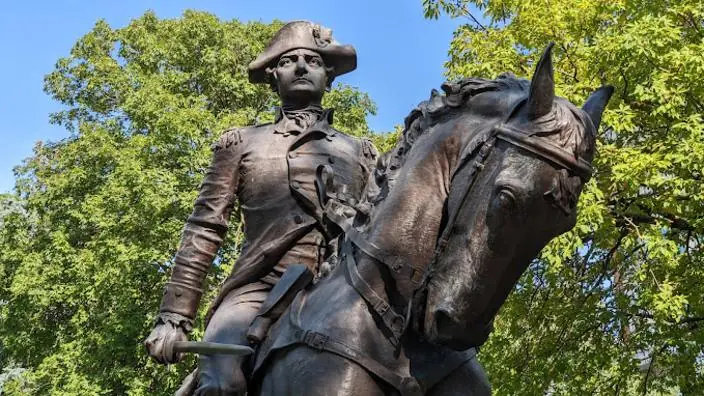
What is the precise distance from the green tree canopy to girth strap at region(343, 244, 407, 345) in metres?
15.9

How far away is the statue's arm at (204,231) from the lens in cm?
492

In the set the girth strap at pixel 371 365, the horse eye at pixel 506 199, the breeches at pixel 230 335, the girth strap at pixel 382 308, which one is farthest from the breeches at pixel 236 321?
the horse eye at pixel 506 199

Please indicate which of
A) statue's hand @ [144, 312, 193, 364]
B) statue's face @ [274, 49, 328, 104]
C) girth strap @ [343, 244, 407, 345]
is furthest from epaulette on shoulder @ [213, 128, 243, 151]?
girth strap @ [343, 244, 407, 345]

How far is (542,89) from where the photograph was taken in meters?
3.35

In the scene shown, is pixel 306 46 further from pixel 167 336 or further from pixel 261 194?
pixel 167 336

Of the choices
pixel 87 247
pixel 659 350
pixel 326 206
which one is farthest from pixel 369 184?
pixel 87 247

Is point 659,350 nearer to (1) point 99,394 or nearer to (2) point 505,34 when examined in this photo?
(2) point 505,34

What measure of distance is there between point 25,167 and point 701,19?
2001 centimetres

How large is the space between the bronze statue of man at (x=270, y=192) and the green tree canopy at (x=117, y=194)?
14188mm

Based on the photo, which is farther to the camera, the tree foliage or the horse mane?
the tree foliage

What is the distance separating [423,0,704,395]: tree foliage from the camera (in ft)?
43.9

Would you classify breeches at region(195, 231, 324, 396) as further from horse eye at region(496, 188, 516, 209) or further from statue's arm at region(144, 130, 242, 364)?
horse eye at region(496, 188, 516, 209)

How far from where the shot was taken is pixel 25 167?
27.8m

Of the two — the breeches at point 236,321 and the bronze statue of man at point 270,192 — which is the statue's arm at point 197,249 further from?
the breeches at point 236,321
